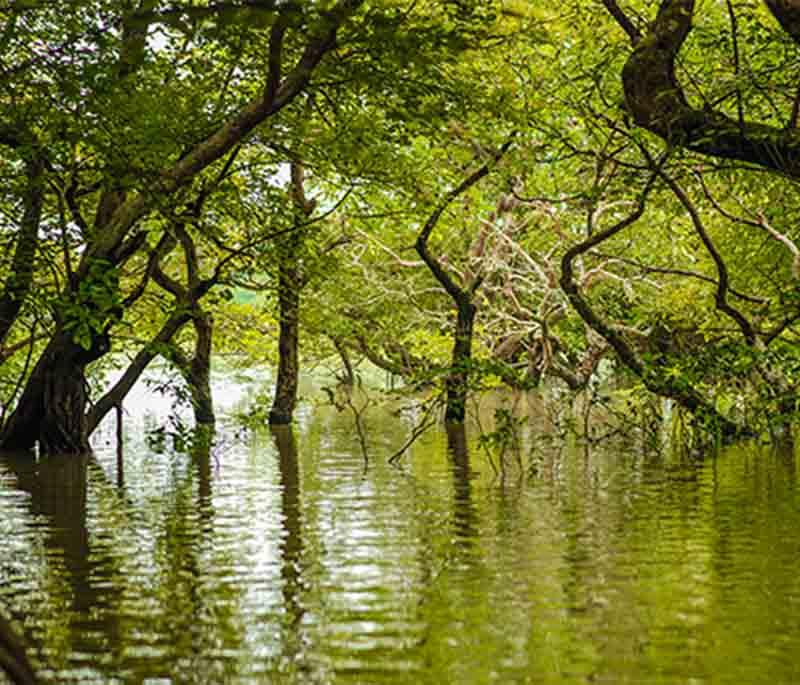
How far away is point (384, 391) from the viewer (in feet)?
55.1

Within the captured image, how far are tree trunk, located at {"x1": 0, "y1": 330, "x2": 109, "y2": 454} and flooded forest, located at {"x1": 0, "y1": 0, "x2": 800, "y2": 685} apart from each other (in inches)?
2.4

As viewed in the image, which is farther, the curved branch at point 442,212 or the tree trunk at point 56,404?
the curved branch at point 442,212

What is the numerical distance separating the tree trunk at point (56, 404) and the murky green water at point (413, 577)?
408 cm

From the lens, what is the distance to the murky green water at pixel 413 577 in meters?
5.21

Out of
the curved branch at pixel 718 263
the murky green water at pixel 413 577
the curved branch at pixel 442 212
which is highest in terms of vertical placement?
the curved branch at pixel 442 212

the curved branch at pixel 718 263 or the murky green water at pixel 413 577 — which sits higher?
the curved branch at pixel 718 263

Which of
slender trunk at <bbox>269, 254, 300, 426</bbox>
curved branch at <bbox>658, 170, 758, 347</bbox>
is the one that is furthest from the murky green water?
slender trunk at <bbox>269, 254, 300, 426</bbox>

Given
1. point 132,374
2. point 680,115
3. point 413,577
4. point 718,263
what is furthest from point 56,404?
point 413,577

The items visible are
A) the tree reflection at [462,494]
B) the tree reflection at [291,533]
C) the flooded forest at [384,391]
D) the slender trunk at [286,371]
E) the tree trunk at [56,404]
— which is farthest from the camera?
the slender trunk at [286,371]

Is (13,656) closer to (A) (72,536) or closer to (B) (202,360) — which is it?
(A) (72,536)

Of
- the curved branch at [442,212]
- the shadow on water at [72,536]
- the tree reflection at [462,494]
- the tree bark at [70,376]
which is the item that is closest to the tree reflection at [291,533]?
the shadow on water at [72,536]

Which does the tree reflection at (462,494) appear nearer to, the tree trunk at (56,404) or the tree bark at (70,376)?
the tree bark at (70,376)

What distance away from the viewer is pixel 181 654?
5422mm

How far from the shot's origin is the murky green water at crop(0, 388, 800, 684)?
5211 millimetres
